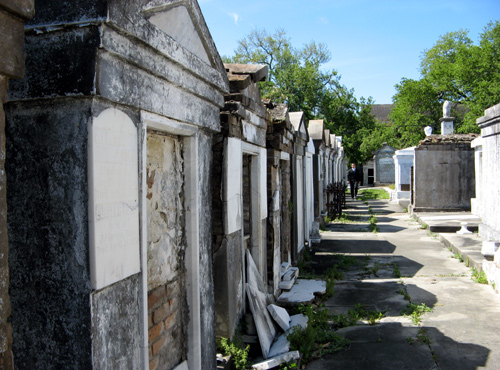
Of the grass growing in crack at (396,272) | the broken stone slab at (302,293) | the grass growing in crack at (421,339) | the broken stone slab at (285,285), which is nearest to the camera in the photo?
the grass growing in crack at (421,339)

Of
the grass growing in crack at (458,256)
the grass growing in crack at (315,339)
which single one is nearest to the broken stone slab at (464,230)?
the grass growing in crack at (458,256)

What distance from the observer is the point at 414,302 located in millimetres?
6301

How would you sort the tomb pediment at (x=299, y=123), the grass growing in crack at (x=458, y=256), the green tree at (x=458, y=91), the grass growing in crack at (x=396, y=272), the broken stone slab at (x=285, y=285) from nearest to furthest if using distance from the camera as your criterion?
1. the broken stone slab at (x=285, y=285)
2. the grass growing in crack at (x=396, y=272)
3. the tomb pediment at (x=299, y=123)
4. the grass growing in crack at (x=458, y=256)
5. the green tree at (x=458, y=91)

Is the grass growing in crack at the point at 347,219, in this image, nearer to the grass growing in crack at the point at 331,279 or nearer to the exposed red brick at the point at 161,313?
the grass growing in crack at the point at 331,279

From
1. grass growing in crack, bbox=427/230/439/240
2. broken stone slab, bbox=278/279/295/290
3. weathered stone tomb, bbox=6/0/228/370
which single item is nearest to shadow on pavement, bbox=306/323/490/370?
broken stone slab, bbox=278/279/295/290

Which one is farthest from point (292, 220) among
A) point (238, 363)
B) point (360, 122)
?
point (360, 122)

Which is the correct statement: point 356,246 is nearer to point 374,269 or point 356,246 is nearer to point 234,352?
point 374,269

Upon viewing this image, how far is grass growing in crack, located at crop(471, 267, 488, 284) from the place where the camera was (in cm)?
705

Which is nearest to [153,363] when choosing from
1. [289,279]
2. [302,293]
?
[302,293]

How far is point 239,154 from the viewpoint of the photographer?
4523 mm

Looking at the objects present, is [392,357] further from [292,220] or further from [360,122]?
[360,122]

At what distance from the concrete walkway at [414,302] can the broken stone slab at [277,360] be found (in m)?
0.30

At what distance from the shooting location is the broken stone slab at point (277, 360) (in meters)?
4.04

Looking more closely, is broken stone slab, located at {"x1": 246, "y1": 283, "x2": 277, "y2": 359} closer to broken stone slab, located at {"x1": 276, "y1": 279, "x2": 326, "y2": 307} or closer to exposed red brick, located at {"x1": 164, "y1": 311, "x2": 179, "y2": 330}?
broken stone slab, located at {"x1": 276, "y1": 279, "x2": 326, "y2": 307}
